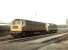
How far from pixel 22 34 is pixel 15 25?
4.24ft

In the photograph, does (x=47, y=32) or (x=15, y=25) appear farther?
(x=47, y=32)

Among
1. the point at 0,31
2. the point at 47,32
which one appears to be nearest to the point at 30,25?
the point at 0,31

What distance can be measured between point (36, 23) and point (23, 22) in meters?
2.99

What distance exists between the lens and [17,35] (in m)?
20.8

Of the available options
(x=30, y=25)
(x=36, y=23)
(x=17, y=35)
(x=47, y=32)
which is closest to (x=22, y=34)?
(x=17, y=35)

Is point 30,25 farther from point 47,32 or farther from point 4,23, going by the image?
point 47,32

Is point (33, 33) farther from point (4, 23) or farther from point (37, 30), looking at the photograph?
point (4, 23)

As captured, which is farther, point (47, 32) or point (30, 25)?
point (47, 32)

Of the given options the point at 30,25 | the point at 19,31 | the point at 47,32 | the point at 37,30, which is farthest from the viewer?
the point at 47,32

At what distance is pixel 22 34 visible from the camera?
2097 cm

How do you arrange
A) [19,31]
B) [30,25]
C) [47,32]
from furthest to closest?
[47,32] → [30,25] → [19,31]

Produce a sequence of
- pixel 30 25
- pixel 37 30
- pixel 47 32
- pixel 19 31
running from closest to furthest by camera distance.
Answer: pixel 19 31 → pixel 30 25 → pixel 37 30 → pixel 47 32

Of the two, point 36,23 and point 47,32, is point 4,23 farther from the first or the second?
point 47,32

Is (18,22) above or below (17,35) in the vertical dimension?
above
